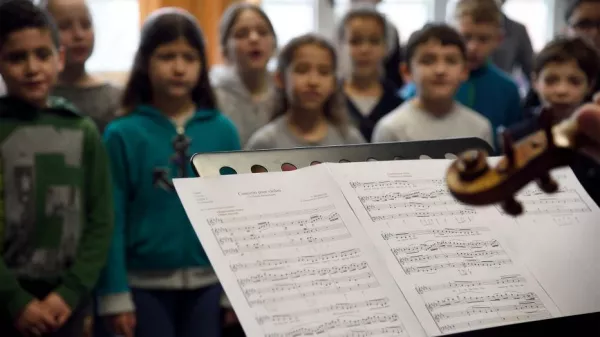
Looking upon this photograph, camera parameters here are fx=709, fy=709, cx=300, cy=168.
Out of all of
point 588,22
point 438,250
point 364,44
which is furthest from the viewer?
point 588,22

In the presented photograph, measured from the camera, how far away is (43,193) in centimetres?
159

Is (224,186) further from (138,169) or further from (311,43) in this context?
(311,43)

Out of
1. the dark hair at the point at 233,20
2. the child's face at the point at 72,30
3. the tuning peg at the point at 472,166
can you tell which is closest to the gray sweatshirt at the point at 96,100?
the child's face at the point at 72,30

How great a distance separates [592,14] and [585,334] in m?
1.95

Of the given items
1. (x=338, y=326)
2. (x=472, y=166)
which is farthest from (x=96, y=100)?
(x=472, y=166)

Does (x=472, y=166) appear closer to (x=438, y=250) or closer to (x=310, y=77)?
(x=438, y=250)

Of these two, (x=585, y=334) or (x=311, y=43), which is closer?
(x=585, y=334)

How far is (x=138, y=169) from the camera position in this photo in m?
1.76

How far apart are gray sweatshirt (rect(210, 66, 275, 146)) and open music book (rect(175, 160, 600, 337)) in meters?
1.23

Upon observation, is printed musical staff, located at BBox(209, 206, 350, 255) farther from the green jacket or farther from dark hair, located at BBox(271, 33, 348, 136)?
dark hair, located at BBox(271, 33, 348, 136)

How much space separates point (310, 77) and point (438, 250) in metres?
1.16

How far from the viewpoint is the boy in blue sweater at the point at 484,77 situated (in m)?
2.43

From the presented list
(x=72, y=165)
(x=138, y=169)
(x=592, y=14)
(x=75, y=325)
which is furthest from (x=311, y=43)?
(x=592, y=14)

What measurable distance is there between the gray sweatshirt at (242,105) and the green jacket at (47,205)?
0.61 meters
